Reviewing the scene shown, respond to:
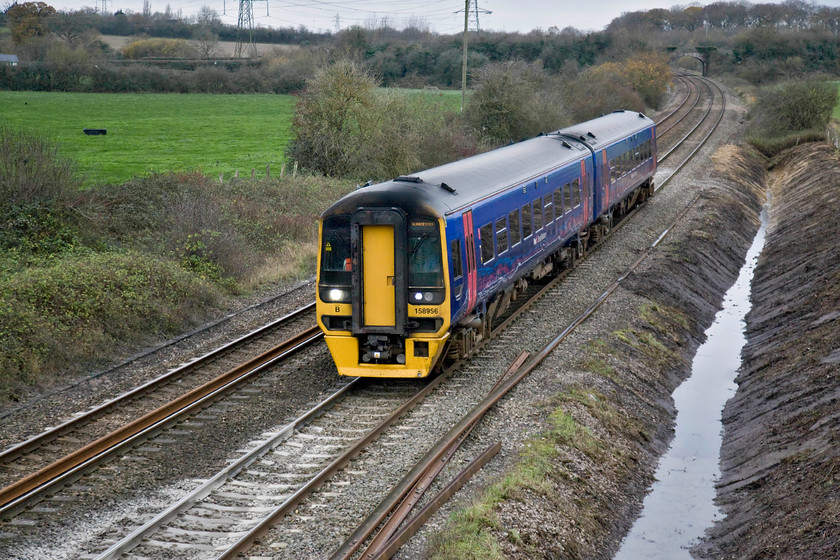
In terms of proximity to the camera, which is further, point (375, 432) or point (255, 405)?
point (255, 405)

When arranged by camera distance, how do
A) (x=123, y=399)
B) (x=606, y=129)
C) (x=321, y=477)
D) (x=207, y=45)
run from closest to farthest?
(x=321, y=477) < (x=123, y=399) < (x=606, y=129) < (x=207, y=45)

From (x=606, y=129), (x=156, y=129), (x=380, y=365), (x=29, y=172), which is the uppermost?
(x=606, y=129)

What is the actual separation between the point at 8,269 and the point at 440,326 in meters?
9.43

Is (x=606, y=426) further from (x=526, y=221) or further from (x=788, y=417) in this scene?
(x=526, y=221)

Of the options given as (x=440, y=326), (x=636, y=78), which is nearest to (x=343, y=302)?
(x=440, y=326)

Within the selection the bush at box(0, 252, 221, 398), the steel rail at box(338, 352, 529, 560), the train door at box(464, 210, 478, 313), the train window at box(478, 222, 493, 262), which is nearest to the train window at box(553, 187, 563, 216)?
the train window at box(478, 222, 493, 262)

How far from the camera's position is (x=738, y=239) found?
2977cm

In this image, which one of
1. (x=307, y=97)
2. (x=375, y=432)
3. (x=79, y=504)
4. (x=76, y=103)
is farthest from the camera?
(x=76, y=103)

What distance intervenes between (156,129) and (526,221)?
3715 cm

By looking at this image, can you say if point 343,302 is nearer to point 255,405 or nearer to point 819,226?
point 255,405

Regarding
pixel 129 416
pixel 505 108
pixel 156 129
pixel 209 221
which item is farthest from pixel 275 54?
pixel 129 416

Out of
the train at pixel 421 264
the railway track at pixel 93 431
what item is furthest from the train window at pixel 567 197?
the railway track at pixel 93 431

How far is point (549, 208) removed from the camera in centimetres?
1923

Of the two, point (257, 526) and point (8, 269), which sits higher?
point (8, 269)
